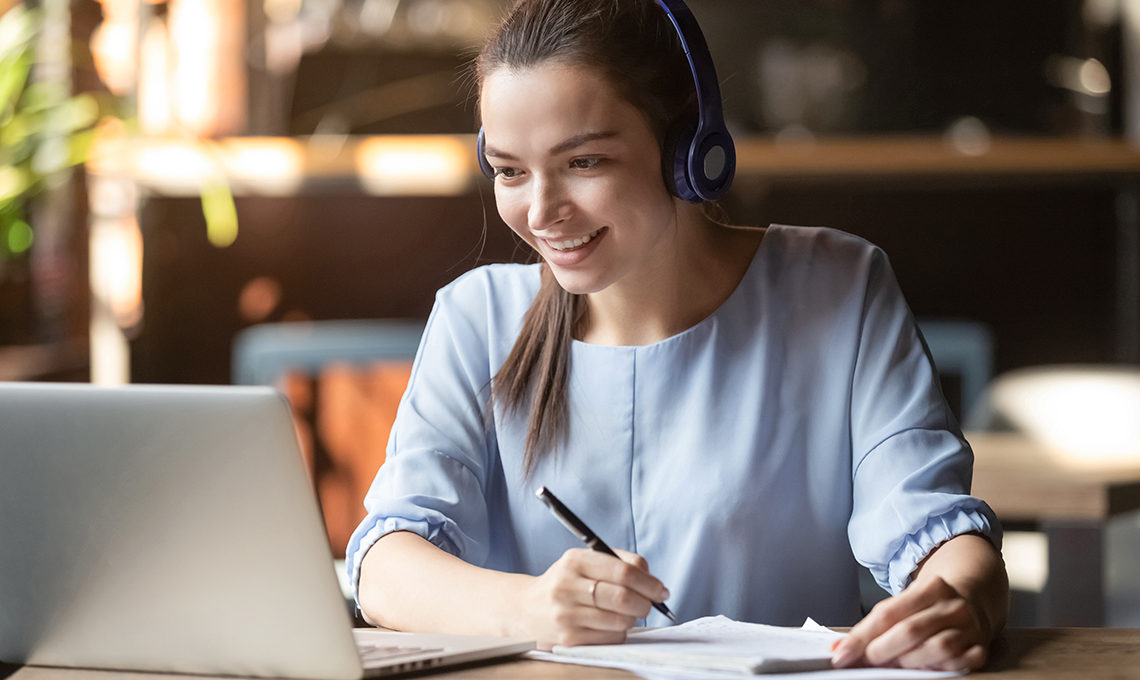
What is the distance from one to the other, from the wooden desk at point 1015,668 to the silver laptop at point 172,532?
0.03 metres

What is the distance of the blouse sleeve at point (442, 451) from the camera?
1167mm

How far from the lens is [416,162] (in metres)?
2.96

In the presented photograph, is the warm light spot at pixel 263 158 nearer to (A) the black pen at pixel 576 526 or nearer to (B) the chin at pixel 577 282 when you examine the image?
(B) the chin at pixel 577 282

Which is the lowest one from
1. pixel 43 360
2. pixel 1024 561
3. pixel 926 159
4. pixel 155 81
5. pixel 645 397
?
pixel 1024 561

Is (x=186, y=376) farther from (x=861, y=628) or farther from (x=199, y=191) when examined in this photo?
(x=861, y=628)

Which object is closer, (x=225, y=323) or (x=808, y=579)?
(x=808, y=579)

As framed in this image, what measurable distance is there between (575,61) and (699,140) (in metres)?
0.14

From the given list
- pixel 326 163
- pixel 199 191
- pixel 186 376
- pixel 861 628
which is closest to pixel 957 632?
pixel 861 628

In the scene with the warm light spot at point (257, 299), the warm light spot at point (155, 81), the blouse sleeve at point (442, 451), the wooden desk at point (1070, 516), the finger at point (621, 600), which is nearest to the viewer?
the finger at point (621, 600)

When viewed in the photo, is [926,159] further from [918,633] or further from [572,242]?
[918,633]

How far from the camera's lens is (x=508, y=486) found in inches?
51.0

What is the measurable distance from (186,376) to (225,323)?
178mm

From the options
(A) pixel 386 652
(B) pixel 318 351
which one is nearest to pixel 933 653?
(A) pixel 386 652

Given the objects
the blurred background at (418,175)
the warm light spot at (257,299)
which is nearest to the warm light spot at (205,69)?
the blurred background at (418,175)
